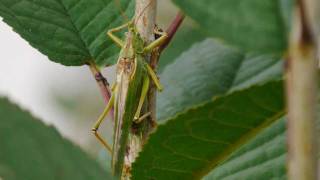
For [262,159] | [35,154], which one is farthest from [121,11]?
[35,154]

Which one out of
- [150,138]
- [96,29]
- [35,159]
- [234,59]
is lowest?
[35,159]

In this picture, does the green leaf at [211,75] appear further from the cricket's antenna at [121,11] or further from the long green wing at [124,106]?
the cricket's antenna at [121,11]

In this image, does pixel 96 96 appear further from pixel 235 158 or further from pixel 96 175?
pixel 96 175

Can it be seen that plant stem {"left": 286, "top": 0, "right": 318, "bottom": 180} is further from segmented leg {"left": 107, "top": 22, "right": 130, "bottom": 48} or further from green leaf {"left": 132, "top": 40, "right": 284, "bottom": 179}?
segmented leg {"left": 107, "top": 22, "right": 130, "bottom": 48}

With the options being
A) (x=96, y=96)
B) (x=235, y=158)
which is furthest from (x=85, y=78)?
(x=235, y=158)

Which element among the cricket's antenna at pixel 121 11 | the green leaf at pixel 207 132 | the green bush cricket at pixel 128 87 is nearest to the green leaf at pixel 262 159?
the green leaf at pixel 207 132

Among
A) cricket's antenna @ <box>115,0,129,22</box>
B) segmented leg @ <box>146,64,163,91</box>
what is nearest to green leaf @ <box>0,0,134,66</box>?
cricket's antenna @ <box>115,0,129,22</box>

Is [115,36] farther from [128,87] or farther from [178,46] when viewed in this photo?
[178,46]
